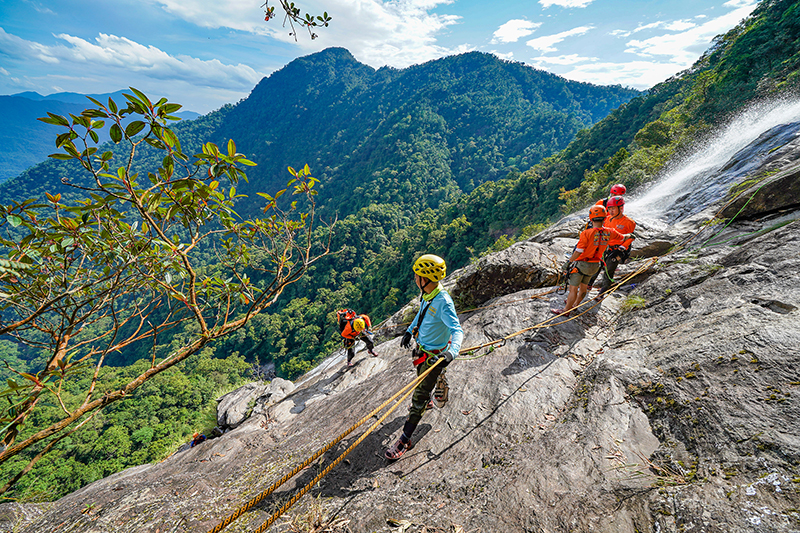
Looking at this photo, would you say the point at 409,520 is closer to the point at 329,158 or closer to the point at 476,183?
the point at 476,183

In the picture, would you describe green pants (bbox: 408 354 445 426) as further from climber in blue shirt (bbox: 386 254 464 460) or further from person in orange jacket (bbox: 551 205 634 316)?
person in orange jacket (bbox: 551 205 634 316)

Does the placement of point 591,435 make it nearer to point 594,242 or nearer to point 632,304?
point 632,304

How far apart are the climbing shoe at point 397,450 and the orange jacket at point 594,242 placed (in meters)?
4.37

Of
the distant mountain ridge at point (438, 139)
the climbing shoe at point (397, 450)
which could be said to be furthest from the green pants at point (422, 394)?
the distant mountain ridge at point (438, 139)

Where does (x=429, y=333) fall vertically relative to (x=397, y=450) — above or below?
above

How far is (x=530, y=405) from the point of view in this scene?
4.10m

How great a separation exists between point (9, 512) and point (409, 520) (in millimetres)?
5461

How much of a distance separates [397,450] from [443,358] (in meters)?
1.31

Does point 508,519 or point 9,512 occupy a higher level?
point 508,519

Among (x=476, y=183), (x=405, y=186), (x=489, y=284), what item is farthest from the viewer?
(x=476, y=183)

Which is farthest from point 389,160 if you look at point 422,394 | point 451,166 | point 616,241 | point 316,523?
point 316,523

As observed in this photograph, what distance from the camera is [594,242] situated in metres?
5.54

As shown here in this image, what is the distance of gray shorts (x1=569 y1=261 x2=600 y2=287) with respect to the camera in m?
5.65

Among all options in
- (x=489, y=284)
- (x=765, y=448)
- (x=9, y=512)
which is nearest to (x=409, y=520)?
(x=765, y=448)
